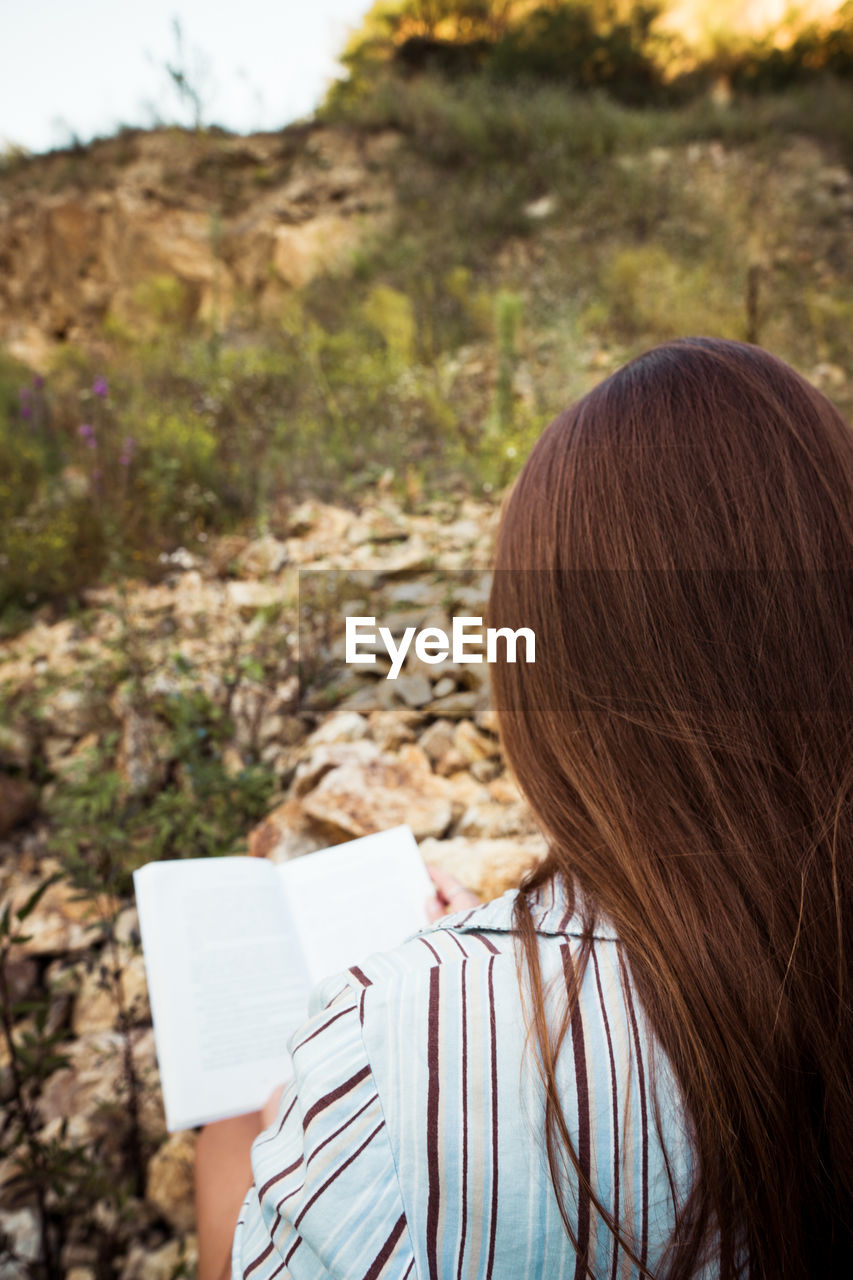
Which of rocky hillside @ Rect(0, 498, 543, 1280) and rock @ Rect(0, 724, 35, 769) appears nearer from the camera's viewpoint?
rocky hillside @ Rect(0, 498, 543, 1280)

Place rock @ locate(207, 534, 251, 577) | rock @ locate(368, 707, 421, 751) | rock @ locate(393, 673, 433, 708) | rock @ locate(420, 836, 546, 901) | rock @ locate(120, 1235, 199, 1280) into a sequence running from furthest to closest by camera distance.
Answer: rock @ locate(207, 534, 251, 577) < rock @ locate(393, 673, 433, 708) < rock @ locate(368, 707, 421, 751) < rock @ locate(420, 836, 546, 901) < rock @ locate(120, 1235, 199, 1280)

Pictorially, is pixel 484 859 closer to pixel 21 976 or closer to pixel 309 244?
pixel 21 976

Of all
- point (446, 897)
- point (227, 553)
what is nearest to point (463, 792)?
point (446, 897)

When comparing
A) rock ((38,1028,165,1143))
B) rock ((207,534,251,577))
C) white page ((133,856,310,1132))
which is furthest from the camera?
rock ((207,534,251,577))

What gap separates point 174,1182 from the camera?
1.43m

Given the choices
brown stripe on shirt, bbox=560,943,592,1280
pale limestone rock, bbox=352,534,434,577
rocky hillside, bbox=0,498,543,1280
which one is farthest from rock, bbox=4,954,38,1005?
pale limestone rock, bbox=352,534,434,577

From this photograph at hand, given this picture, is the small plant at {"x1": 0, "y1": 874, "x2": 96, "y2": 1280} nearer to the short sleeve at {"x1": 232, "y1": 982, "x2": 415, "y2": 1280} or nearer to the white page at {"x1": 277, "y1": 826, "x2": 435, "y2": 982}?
the white page at {"x1": 277, "y1": 826, "x2": 435, "y2": 982}

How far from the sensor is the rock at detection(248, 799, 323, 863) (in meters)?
1.79

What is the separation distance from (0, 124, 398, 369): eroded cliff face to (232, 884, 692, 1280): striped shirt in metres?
7.89

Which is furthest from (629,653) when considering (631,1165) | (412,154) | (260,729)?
(412,154)

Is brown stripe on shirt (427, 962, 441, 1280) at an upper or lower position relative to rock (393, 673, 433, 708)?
lower

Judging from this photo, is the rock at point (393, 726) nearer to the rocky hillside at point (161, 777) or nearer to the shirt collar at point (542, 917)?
the rocky hillside at point (161, 777)

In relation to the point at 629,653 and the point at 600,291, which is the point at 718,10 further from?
the point at 629,653

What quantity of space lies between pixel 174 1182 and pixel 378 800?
931 millimetres
